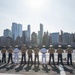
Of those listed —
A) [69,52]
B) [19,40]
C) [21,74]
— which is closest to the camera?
[21,74]

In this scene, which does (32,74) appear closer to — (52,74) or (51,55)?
(52,74)

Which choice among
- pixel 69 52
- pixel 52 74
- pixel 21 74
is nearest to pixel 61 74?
pixel 52 74

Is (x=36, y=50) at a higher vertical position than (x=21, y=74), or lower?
higher

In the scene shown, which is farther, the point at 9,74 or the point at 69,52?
the point at 69,52

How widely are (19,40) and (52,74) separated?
7041 inches

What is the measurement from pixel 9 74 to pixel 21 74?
2.88ft

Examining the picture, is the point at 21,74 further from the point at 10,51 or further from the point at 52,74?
the point at 10,51

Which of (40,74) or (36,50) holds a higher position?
(36,50)

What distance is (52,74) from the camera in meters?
14.5

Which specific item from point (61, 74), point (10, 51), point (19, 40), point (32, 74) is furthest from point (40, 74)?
point (19, 40)

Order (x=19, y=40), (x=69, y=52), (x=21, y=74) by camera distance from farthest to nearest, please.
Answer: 1. (x=19, y=40)
2. (x=69, y=52)
3. (x=21, y=74)

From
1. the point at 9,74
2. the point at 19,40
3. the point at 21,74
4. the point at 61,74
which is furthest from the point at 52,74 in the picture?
the point at 19,40

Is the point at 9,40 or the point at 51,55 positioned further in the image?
the point at 9,40

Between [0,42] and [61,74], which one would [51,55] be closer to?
[61,74]
